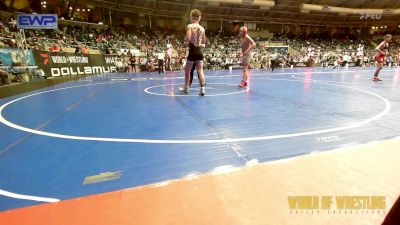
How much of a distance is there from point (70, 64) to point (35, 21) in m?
4.27

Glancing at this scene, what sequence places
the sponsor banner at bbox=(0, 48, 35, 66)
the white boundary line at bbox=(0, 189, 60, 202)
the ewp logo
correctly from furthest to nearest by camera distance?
1. the ewp logo
2. the sponsor banner at bbox=(0, 48, 35, 66)
3. the white boundary line at bbox=(0, 189, 60, 202)

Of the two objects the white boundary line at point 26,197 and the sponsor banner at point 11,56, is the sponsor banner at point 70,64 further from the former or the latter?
the white boundary line at point 26,197

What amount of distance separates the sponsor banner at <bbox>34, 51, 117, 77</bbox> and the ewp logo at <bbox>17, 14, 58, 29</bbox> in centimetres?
179

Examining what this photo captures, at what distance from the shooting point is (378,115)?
3918 mm

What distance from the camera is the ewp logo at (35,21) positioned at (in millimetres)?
9672

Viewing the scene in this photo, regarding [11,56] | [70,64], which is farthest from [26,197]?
[70,64]

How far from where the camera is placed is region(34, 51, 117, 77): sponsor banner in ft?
39.6

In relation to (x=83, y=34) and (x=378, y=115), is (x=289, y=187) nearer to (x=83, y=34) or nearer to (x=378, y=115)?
(x=378, y=115)

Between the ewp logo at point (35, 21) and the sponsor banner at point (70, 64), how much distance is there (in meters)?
Answer: 1.79

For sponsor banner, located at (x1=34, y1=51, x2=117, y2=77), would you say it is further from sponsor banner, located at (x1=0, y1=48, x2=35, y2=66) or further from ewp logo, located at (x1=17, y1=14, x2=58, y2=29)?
ewp logo, located at (x1=17, y1=14, x2=58, y2=29)

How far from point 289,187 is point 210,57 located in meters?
21.7

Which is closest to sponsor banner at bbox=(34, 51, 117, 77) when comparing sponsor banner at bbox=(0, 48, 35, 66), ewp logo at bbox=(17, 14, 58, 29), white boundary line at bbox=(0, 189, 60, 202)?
sponsor banner at bbox=(0, 48, 35, 66)

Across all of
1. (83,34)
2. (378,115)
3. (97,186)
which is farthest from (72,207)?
(83,34)

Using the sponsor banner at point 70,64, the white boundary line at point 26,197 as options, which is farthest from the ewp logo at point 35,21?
the white boundary line at point 26,197
